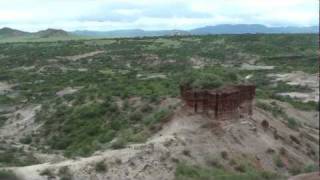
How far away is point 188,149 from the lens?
1164 inches

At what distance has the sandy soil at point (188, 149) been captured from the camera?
25453 mm

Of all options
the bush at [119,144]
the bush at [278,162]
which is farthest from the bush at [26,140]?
the bush at [278,162]

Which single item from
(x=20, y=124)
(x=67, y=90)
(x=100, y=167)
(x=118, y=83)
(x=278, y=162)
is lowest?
(x=67, y=90)

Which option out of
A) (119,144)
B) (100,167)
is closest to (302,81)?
(119,144)

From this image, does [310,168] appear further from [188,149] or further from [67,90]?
[67,90]

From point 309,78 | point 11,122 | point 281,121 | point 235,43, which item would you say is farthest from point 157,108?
point 235,43

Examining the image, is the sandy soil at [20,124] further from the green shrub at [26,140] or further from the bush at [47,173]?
the bush at [47,173]

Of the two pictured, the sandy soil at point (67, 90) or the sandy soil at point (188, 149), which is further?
the sandy soil at point (67, 90)

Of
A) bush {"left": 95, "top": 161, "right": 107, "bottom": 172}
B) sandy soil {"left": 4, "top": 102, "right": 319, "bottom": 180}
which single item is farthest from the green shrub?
bush {"left": 95, "top": 161, "right": 107, "bottom": 172}

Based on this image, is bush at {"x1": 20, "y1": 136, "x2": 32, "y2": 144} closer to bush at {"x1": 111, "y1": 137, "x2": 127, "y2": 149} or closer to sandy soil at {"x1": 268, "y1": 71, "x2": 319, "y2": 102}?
bush at {"x1": 111, "y1": 137, "x2": 127, "y2": 149}

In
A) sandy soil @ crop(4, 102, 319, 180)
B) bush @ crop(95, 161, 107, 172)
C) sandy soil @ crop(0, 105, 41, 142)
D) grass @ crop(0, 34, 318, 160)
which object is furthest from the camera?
sandy soil @ crop(0, 105, 41, 142)

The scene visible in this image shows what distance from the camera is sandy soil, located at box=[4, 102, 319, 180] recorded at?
25453 millimetres

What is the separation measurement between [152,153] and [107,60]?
84556 millimetres

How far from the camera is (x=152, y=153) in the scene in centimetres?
2769
